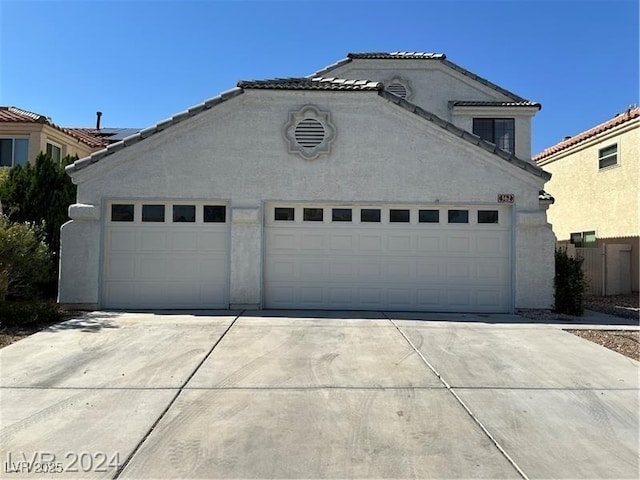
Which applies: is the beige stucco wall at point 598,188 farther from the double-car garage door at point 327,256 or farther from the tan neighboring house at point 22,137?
the tan neighboring house at point 22,137

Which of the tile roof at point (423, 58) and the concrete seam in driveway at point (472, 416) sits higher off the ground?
the tile roof at point (423, 58)

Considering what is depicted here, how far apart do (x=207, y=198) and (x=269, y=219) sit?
1488 mm

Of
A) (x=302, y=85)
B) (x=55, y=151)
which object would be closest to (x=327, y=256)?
(x=302, y=85)

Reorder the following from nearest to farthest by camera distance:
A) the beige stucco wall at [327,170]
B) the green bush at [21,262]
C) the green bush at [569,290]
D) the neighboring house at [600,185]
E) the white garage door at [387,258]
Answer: the green bush at [21,262] → the beige stucco wall at [327,170] → the green bush at [569,290] → the white garage door at [387,258] → the neighboring house at [600,185]

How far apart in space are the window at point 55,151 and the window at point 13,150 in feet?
2.47

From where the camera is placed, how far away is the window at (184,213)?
10289mm

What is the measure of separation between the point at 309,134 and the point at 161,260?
4475 mm

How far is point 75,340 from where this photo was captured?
7.28 m

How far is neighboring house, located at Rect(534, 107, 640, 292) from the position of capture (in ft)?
47.9

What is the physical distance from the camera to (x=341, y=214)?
10484 mm

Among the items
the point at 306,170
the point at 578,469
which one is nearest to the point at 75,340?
the point at 306,170

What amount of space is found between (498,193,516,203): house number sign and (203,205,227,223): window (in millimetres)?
6387

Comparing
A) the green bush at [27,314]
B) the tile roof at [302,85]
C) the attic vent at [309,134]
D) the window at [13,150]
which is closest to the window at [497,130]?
the tile roof at [302,85]

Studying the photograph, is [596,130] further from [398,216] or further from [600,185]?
[398,216]
